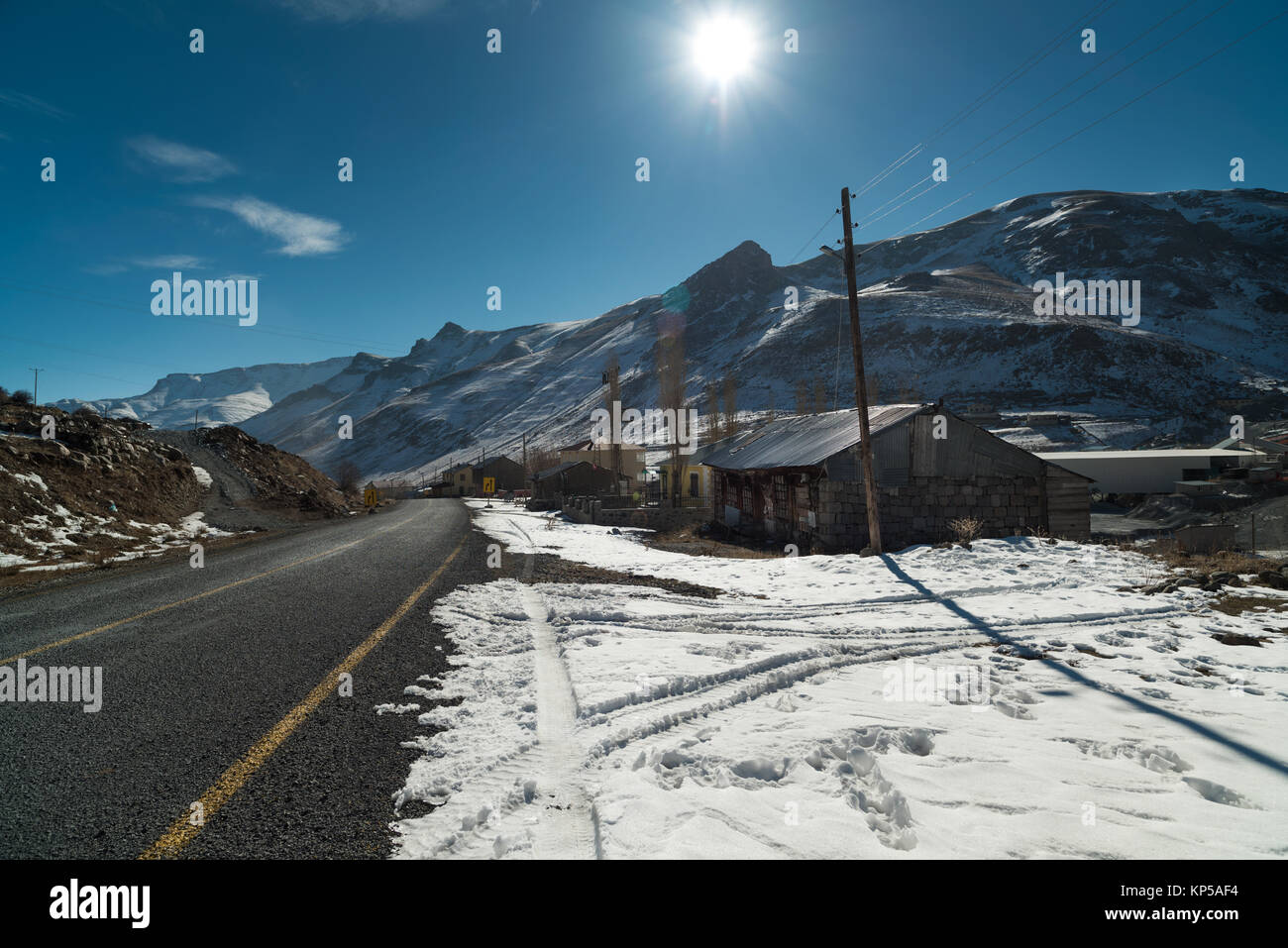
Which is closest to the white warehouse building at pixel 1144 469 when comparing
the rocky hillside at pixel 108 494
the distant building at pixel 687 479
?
the distant building at pixel 687 479

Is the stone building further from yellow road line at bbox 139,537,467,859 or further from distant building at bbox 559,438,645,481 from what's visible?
distant building at bbox 559,438,645,481

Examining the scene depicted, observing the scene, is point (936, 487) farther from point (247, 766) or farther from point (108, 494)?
point (108, 494)

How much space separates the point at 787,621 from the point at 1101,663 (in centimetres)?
365

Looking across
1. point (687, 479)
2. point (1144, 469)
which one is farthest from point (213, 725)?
point (1144, 469)

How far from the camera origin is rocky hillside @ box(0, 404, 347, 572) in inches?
597

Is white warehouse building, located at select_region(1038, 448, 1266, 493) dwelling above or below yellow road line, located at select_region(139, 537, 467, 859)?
above

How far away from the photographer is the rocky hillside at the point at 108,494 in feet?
49.8

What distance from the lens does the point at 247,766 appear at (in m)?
3.75

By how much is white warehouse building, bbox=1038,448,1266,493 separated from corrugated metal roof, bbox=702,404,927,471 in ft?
106

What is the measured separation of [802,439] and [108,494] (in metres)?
25.9

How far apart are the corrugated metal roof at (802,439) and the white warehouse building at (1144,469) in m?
32.4

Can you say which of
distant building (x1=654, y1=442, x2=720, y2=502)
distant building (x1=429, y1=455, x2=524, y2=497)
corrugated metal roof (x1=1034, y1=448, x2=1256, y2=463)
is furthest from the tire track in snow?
distant building (x1=429, y1=455, x2=524, y2=497)

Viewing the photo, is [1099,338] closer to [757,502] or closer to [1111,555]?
[757,502]
